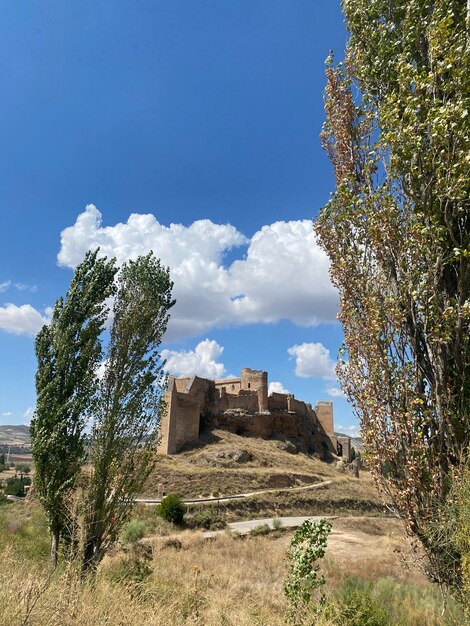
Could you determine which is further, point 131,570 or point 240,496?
point 240,496

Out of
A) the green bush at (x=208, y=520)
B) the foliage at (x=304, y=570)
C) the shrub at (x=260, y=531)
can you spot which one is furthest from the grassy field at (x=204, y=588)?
the green bush at (x=208, y=520)

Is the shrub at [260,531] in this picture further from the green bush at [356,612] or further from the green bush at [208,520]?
the green bush at [356,612]

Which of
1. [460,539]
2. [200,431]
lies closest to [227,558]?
[460,539]

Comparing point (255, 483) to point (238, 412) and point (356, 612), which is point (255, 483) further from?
point (356, 612)

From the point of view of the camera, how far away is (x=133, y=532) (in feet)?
51.8

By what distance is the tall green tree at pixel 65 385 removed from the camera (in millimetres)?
8750

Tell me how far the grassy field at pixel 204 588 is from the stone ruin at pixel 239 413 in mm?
21514

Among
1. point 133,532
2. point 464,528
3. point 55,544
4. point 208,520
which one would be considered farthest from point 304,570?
point 208,520

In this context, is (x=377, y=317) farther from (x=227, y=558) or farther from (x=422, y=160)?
(x=227, y=558)

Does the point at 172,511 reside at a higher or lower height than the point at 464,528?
lower

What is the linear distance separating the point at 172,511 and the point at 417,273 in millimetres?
19010

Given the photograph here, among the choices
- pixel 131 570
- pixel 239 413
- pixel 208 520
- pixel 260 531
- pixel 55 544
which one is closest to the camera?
pixel 131 570

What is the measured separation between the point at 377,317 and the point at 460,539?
227cm

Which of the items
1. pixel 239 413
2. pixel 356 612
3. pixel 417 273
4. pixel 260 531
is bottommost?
pixel 260 531
